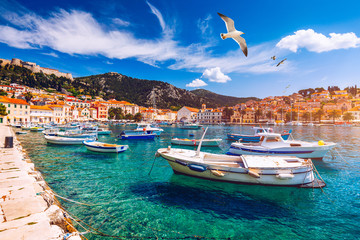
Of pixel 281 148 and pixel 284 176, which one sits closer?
pixel 284 176

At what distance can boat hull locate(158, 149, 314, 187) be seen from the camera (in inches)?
384

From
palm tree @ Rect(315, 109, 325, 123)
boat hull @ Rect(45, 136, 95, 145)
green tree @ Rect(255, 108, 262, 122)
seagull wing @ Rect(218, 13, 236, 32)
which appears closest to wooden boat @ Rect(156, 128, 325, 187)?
seagull wing @ Rect(218, 13, 236, 32)

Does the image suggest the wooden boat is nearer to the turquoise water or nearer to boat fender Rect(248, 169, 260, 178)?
boat fender Rect(248, 169, 260, 178)

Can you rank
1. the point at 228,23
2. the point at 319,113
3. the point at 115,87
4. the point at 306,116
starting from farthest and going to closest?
the point at 115,87 → the point at 306,116 → the point at 319,113 → the point at 228,23

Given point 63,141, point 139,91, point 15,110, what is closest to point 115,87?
point 139,91

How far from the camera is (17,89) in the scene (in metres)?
102

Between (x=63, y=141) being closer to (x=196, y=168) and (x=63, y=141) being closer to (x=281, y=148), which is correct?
(x=196, y=168)

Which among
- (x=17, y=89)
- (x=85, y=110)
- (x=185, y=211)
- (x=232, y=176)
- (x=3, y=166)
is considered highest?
(x=17, y=89)

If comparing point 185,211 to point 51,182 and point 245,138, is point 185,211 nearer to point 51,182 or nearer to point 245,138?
point 51,182

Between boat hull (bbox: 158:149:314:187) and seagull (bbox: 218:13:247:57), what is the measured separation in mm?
6532

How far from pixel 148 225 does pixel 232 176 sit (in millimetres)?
5804

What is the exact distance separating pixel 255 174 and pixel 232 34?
7.38m

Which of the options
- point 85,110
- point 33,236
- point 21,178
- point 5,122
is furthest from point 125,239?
point 85,110

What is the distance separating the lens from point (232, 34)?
24.3ft
